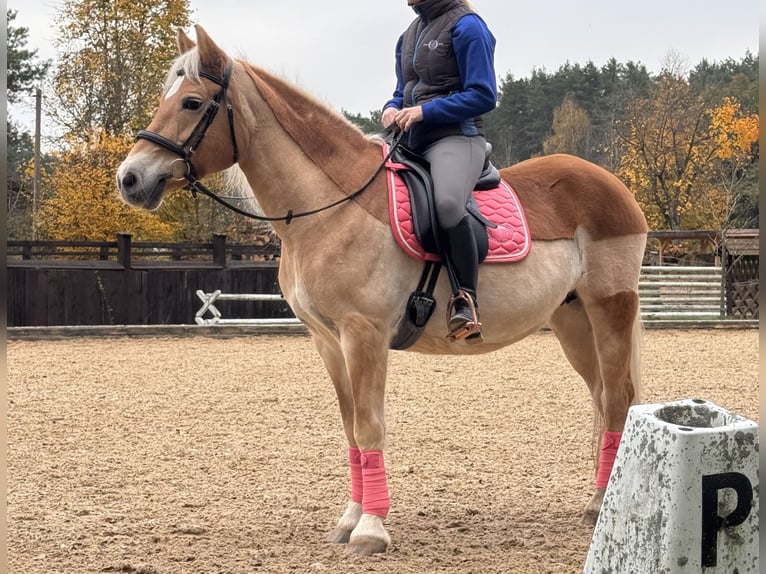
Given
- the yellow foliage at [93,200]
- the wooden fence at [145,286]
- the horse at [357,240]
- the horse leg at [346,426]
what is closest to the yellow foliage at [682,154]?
the wooden fence at [145,286]

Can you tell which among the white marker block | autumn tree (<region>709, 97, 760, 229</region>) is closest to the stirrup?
the white marker block

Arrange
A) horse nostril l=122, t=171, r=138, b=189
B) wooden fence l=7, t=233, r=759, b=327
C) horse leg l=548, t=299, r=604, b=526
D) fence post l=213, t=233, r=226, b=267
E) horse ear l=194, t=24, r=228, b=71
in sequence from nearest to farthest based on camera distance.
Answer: horse nostril l=122, t=171, r=138, b=189, horse ear l=194, t=24, r=228, b=71, horse leg l=548, t=299, r=604, b=526, wooden fence l=7, t=233, r=759, b=327, fence post l=213, t=233, r=226, b=267

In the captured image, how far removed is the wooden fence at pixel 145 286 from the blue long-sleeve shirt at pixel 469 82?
13.1 meters

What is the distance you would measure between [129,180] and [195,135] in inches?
14.4

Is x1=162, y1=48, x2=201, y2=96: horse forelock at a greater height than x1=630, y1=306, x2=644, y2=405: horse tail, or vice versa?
x1=162, y1=48, x2=201, y2=96: horse forelock

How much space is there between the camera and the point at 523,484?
539 centimetres

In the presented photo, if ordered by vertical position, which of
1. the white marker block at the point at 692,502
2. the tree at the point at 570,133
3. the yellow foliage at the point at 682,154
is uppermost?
the tree at the point at 570,133

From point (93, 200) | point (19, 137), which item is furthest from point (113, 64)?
point (19, 137)

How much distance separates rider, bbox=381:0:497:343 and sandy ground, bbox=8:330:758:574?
1.12 meters

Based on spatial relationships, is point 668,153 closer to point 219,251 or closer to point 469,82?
point 219,251

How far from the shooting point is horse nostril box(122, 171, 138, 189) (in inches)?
147

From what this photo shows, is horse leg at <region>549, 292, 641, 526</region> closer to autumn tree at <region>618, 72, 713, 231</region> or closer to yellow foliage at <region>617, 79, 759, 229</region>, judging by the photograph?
yellow foliage at <region>617, 79, 759, 229</region>

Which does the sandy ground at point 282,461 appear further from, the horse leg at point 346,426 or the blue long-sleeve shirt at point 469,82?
the blue long-sleeve shirt at point 469,82

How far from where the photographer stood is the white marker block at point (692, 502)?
7.07ft
